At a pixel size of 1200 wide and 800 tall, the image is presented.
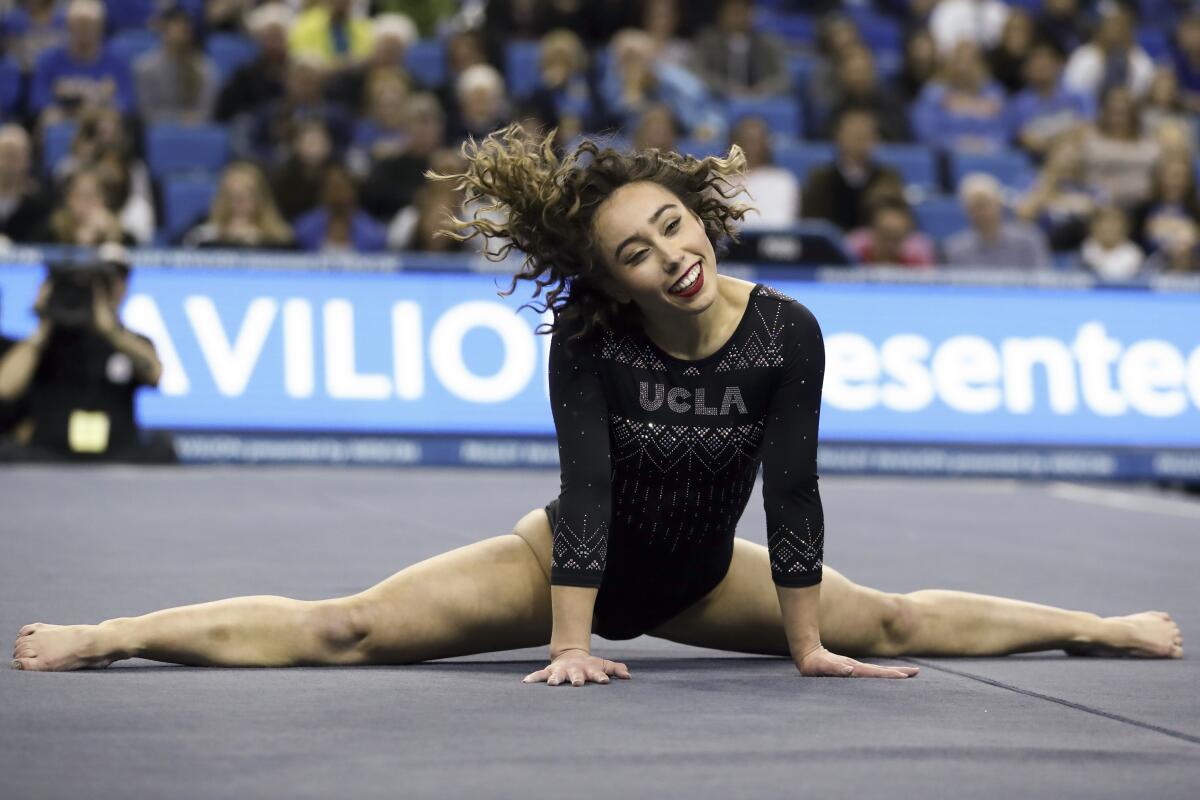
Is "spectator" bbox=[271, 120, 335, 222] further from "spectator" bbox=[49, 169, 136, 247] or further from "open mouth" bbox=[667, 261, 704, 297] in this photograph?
"open mouth" bbox=[667, 261, 704, 297]

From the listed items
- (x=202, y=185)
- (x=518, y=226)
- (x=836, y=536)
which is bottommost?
(x=836, y=536)

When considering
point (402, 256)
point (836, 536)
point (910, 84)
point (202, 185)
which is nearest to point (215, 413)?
point (402, 256)

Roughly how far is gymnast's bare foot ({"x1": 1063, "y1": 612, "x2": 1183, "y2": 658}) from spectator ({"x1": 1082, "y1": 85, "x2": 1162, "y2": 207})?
828 cm

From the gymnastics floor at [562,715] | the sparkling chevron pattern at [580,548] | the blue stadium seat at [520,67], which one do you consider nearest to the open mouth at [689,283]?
the sparkling chevron pattern at [580,548]

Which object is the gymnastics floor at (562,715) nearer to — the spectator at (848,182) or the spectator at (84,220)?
the spectator at (84,220)

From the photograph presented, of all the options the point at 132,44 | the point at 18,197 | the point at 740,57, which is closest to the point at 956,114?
the point at 740,57

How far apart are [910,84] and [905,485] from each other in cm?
483

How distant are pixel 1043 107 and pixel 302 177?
5.67m

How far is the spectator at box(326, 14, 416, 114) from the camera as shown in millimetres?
11414

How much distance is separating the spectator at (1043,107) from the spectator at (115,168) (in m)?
6.16

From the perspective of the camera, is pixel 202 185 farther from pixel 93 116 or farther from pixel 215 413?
pixel 215 413

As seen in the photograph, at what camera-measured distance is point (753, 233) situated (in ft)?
31.6

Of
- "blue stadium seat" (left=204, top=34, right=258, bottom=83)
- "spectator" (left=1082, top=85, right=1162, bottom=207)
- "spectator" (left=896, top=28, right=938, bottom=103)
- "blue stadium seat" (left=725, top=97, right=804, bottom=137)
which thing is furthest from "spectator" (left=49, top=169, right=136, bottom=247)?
"spectator" (left=1082, top=85, right=1162, bottom=207)

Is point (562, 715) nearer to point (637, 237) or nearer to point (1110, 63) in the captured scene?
point (637, 237)
